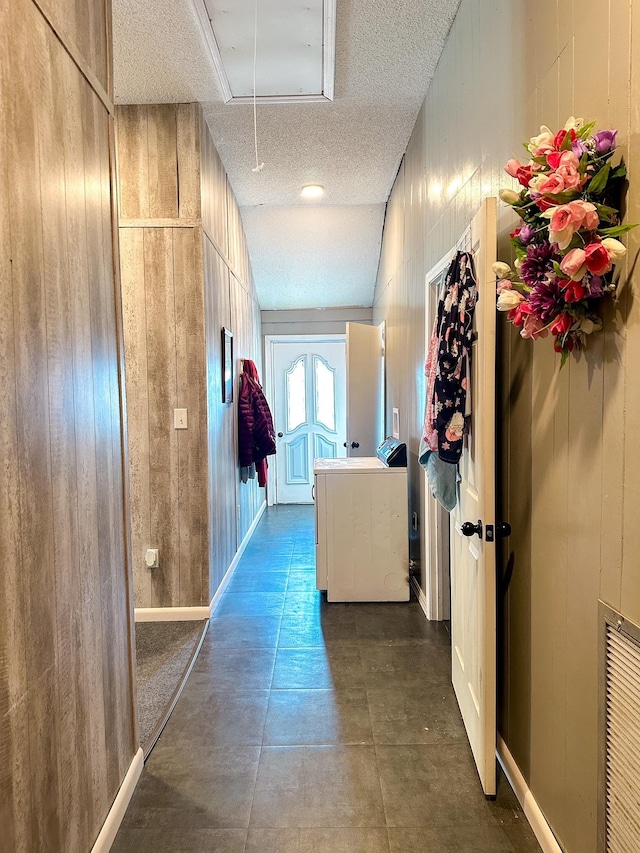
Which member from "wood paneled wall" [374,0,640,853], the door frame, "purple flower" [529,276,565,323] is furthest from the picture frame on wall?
"purple flower" [529,276,565,323]

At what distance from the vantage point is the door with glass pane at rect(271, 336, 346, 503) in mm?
6418

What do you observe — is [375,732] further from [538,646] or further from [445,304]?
[445,304]

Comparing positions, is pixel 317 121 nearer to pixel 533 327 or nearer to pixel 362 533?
pixel 362 533

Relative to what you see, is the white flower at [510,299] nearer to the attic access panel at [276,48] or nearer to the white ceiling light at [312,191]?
the attic access panel at [276,48]

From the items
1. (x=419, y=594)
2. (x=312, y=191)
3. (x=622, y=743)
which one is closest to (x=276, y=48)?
(x=312, y=191)

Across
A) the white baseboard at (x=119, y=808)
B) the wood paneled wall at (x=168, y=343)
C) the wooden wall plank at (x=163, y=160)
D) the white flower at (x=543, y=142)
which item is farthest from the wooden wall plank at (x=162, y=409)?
the white flower at (x=543, y=142)

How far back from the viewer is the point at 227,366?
369 cm

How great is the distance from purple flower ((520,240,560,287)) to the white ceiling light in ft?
10.7

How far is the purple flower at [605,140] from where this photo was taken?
998 millimetres

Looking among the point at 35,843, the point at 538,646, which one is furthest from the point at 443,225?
the point at 35,843

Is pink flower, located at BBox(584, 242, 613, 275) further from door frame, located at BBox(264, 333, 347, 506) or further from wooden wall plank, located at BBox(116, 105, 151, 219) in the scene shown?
door frame, located at BBox(264, 333, 347, 506)

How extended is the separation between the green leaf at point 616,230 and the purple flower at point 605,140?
0.14 m

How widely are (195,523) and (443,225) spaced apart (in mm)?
Result: 2043

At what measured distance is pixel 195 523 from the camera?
305cm
